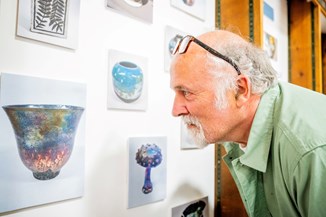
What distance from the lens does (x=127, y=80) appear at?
797 millimetres

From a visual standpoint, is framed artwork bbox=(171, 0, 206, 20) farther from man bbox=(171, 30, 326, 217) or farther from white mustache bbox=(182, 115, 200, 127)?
white mustache bbox=(182, 115, 200, 127)

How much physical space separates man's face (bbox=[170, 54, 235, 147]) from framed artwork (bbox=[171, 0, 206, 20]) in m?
0.36

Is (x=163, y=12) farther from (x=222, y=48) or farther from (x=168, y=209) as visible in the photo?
(x=168, y=209)

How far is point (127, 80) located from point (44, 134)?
299 mm

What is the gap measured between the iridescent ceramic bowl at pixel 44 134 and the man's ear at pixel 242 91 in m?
0.45

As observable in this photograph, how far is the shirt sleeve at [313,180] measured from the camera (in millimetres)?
525

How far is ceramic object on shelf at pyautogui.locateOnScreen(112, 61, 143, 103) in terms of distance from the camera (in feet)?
2.54

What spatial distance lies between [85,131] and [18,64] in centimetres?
24

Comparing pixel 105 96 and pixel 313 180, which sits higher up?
pixel 105 96

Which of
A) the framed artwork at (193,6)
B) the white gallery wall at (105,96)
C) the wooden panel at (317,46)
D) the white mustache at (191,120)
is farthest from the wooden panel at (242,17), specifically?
the wooden panel at (317,46)

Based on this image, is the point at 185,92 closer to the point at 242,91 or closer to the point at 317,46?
the point at 242,91

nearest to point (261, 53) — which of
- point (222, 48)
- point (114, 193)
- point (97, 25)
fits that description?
point (222, 48)

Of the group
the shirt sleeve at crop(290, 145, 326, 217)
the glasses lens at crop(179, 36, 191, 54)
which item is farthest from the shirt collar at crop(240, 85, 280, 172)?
the glasses lens at crop(179, 36, 191, 54)

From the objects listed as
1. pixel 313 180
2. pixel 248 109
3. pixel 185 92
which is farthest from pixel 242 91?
pixel 313 180
